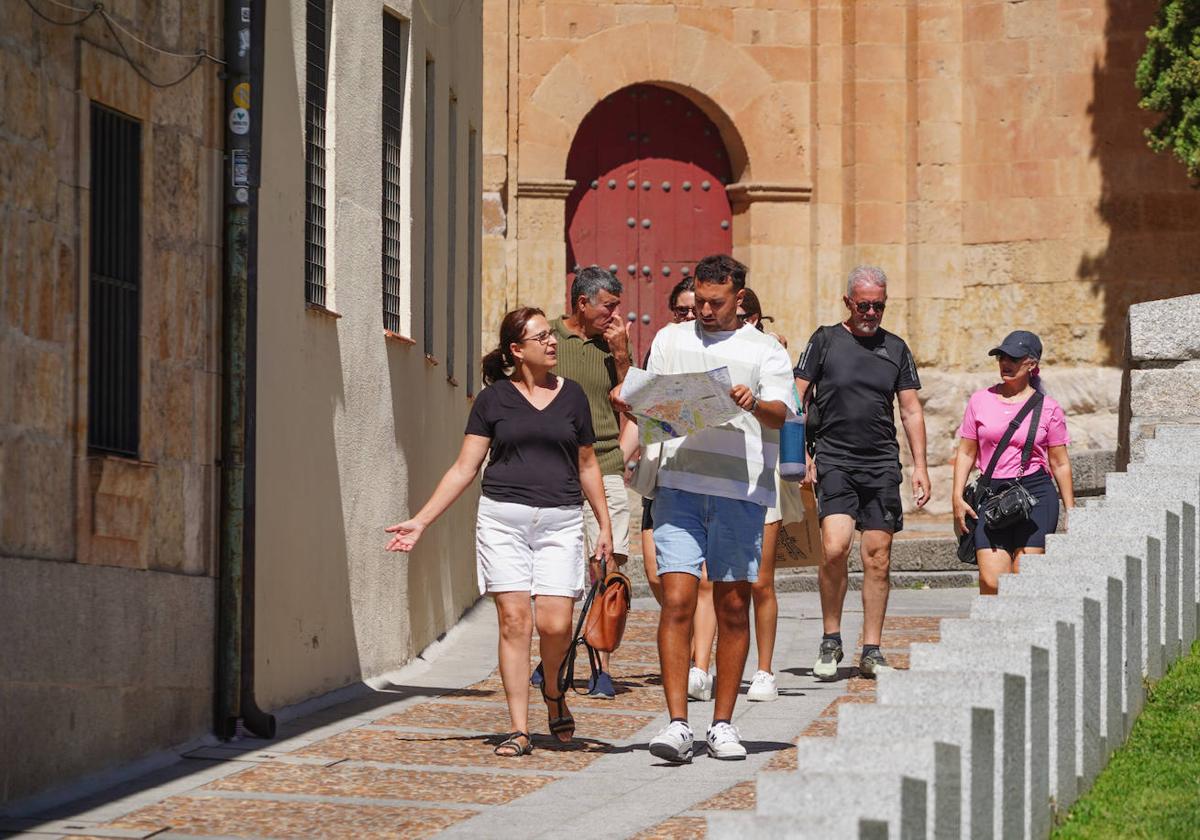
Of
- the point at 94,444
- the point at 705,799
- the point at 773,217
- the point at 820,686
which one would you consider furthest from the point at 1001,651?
the point at 773,217

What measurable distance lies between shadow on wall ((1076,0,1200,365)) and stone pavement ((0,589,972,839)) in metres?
11.3

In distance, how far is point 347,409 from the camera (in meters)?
11.7

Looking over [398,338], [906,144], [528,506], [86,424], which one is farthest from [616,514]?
[906,144]

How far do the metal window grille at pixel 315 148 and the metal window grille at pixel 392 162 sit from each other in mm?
1487

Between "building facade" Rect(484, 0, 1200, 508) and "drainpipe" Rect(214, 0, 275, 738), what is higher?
"building facade" Rect(484, 0, 1200, 508)

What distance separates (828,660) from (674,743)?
9.35 ft

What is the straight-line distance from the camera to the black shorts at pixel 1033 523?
1102 centimetres

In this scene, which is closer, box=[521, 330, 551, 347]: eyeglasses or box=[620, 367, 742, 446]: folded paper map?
box=[620, 367, 742, 446]: folded paper map

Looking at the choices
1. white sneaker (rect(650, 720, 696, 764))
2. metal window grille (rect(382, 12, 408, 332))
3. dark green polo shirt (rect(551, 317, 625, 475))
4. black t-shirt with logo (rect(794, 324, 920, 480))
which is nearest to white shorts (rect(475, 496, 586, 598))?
A: white sneaker (rect(650, 720, 696, 764))

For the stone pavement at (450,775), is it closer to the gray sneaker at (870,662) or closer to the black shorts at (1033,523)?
the gray sneaker at (870,662)

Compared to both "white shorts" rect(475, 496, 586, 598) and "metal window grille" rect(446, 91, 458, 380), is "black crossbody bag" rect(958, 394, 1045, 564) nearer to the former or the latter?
"white shorts" rect(475, 496, 586, 598)


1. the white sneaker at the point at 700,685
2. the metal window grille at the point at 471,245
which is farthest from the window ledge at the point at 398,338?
the metal window grille at the point at 471,245

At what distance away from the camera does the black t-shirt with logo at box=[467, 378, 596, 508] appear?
936 centimetres

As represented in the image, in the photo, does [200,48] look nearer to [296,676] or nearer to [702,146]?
[296,676]
